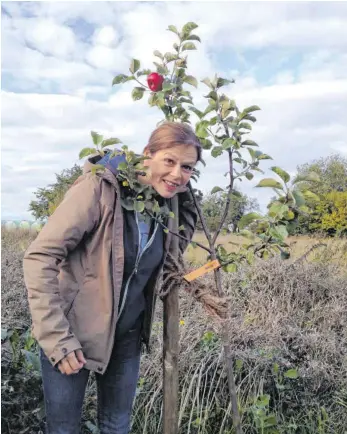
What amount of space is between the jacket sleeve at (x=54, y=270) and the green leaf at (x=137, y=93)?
625 millimetres

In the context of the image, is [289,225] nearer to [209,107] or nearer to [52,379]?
[209,107]

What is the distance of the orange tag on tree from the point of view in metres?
2.51

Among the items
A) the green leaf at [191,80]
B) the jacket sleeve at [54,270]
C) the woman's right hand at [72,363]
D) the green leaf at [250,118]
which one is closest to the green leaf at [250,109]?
the green leaf at [250,118]

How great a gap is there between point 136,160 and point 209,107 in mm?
441

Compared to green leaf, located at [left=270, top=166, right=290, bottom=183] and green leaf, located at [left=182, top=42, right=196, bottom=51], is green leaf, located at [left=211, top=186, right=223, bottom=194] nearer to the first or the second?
green leaf, located at [left=270, top=166, right=290, bottom=183]

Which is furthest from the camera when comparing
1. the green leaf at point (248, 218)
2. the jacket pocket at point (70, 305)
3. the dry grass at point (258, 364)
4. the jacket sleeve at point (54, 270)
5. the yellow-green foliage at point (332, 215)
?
the yellow-green foliage at point (332, 215)

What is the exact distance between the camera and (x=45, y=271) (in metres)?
2.11

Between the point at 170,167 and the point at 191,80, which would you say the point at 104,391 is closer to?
the point at 170,167

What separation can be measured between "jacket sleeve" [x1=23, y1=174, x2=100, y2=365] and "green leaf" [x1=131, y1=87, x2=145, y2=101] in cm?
62

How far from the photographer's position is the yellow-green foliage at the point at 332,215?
854 centimetres

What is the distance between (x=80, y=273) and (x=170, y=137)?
633 millimetres

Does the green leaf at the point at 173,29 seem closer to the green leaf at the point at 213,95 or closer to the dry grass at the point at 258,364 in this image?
the green leaf at the point at 213,95

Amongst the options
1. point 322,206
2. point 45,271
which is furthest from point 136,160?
point 322,206

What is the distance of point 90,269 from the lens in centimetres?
221
